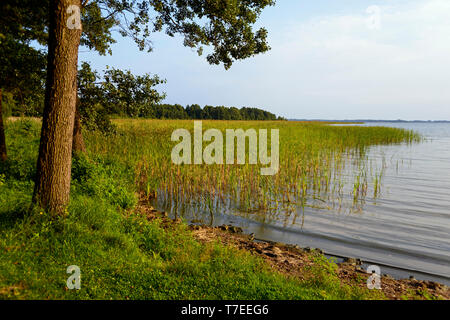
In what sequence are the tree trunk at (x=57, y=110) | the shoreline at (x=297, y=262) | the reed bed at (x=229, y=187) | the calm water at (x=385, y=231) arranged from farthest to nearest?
the reed bed at (x=229, y=187) < the calm water at (x=385, y=231) < the tree trunk at (x=57, y=110) < the shoreline at (x=297, y=262)

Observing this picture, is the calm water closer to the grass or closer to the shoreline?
the shoreline

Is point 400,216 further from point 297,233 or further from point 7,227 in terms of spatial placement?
point 7,227

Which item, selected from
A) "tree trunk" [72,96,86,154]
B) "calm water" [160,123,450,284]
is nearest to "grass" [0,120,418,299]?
"tree trunk" [72,96,86,154]

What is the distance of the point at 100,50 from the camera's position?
39.2ft

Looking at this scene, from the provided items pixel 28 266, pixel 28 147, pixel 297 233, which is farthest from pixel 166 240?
pixel 28 147

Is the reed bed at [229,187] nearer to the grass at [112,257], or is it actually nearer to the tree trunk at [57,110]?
the grass at [112,257]

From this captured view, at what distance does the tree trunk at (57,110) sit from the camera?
5.52 m

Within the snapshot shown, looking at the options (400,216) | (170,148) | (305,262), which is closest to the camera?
(305,262)

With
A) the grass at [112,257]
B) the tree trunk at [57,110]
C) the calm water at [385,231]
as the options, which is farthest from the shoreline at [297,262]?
the tree trunk at [57,110]

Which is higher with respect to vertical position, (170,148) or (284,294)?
(170,148)

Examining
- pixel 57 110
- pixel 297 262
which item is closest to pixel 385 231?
pixel 297 262

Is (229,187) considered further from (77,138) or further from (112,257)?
(112,257)

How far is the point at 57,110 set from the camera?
5.59 metres
